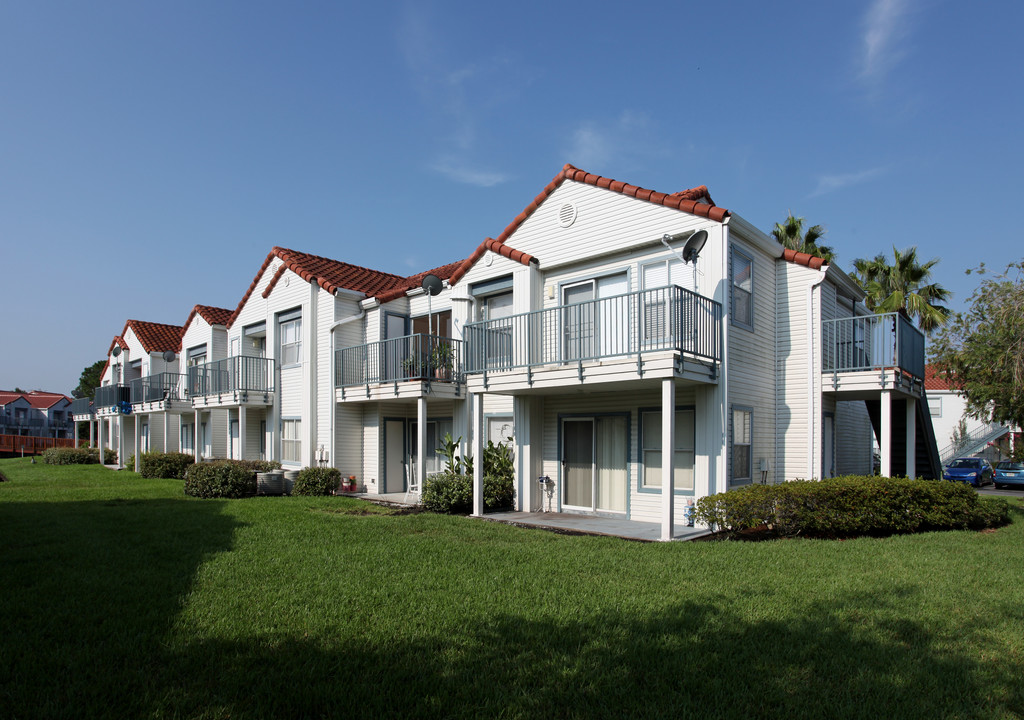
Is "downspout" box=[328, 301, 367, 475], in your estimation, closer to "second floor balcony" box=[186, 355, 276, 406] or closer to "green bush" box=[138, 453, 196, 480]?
"second floor balcony" box=[186, 355, 276, 406]

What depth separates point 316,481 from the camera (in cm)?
1869

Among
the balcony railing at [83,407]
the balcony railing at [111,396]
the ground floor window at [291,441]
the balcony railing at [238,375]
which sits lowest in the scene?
the ground floor window at [291,441]

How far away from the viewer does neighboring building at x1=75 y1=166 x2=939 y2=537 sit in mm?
12484

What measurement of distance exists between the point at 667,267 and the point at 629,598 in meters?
7.78

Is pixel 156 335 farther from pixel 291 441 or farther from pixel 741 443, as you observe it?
pixel 741 443

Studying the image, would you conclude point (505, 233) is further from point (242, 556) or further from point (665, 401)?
point (242, 556)

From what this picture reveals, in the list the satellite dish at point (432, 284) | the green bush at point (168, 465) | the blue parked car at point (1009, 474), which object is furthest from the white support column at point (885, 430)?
the green bush at point (168, 465)

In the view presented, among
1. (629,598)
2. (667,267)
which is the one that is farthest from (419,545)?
(667,267)

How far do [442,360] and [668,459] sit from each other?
7.82 metres

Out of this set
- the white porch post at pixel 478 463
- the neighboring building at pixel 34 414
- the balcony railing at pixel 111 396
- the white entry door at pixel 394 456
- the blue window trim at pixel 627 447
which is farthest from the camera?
the neighboring building at pixel 34 414

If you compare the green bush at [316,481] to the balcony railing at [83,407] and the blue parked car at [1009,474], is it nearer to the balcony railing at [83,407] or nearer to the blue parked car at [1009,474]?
the balcony railing at [83,407]

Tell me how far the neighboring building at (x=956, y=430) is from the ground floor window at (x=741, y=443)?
90.8ft

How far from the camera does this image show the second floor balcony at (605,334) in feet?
38.8

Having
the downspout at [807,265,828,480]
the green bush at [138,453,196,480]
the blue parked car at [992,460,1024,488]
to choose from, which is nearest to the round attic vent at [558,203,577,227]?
the downspout at [807,265,828,480]
